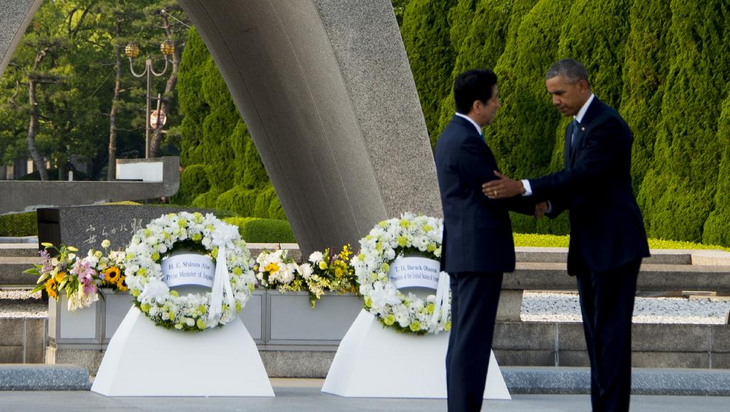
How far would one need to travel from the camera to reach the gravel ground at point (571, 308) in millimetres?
9805

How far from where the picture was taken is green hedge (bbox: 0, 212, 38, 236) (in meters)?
28.0

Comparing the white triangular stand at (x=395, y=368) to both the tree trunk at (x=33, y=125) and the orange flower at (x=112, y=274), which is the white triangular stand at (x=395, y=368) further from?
the tree trunk at (x=33, y=125)

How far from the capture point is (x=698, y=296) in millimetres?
13539

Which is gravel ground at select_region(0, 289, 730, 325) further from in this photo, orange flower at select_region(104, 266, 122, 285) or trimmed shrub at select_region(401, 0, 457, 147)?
trimmed shrub at select_region(401, 0, 457, 147)

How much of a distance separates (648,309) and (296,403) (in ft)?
17.8

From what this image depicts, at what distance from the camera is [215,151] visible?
3347 cm

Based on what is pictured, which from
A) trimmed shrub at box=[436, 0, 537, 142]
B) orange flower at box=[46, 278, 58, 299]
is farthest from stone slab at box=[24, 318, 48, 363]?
trimmed shrub at box=[436, 0, 537, 142]

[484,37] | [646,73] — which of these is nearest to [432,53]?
[484,37]

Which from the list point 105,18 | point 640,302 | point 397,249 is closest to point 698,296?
point 640,302

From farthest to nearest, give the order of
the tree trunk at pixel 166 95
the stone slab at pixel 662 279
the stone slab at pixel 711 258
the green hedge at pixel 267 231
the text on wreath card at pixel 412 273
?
the tree trunk at pixel 166 95 < the green hedge at pixel 267 231 < the stone slab at pixel 711 258 < the stone slab at pixel 662 279 < the text on wreath card at pixel 412 273

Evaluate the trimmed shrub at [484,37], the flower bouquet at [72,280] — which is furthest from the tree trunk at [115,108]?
the flower bouquet at [72,280]

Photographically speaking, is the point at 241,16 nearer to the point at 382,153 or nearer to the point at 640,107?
the point at 382,153

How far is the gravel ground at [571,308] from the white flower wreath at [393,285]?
7.63 ft

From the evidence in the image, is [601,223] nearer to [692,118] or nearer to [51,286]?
[51,286]
